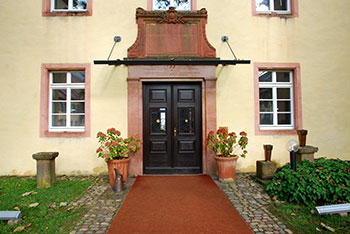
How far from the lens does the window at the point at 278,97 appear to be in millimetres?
5055

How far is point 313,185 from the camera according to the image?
10.1 feet

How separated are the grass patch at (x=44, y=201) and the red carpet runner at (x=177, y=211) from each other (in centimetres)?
79

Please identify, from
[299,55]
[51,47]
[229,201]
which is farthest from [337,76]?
[51,47]

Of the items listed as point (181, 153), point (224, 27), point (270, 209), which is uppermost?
point (224, 27)

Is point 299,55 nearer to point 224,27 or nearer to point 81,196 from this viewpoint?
point 224,27

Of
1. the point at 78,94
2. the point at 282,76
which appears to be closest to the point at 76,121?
the point at 78,94

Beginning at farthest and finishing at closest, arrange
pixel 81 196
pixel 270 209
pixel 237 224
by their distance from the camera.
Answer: pixel 81 196 → pixel 270 209 → pixel 237 224

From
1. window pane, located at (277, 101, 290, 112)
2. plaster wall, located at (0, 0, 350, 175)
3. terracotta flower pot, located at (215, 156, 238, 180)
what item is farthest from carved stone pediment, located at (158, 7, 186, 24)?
terracotta flower pot, located at (215, 156, 238, 180)

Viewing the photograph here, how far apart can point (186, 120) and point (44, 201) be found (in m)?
3.41

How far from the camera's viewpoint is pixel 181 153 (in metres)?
4.85

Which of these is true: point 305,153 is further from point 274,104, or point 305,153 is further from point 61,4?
point 61,4

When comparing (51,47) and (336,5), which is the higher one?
(336,5)

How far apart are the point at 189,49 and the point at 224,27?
1.15m

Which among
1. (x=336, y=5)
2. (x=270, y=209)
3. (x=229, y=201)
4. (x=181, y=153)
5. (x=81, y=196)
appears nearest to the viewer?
(x=270, y=209)
